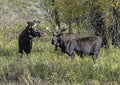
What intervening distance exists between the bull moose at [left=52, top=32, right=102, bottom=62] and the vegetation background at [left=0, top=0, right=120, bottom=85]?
0.95ft

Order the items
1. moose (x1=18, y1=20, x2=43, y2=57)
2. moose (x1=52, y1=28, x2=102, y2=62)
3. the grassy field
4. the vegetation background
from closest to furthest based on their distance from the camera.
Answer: the grassy field, the vegetation background, moose (x1=52, y1=28, x2=102, y2=62), moose (x1=18, y1=20, x2=43, y2=57)

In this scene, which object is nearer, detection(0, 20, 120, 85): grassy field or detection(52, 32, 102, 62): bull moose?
detection(0, 20, 120, 85): grassy field

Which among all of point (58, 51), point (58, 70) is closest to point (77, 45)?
point (58, 51)

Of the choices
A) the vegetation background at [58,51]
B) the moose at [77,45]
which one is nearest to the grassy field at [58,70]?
the vegetation background at [58,51]

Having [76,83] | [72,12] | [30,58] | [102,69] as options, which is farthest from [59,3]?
[76,83]

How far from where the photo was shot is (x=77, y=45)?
49.5 ft

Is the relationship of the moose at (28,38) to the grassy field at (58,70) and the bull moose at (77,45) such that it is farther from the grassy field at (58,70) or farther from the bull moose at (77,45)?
the bull moose at (77,45)

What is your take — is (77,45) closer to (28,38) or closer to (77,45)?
(77,45)

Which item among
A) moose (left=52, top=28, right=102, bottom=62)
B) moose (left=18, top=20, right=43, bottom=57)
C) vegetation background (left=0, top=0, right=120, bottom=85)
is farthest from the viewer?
moose (left=18, top=20, right=43, bottom=57)

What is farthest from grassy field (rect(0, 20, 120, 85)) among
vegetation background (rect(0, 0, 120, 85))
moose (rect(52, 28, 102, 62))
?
moose (rect(52, 28, 102, 62))

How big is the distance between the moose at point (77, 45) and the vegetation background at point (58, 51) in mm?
286

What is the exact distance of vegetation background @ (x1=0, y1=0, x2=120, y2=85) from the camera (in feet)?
35.4

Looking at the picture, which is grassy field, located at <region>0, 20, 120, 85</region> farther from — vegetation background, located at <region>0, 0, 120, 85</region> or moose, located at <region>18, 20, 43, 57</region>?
moose, located at <region>18, 20, 43, 57</region>

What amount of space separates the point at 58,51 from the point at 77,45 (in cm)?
75
